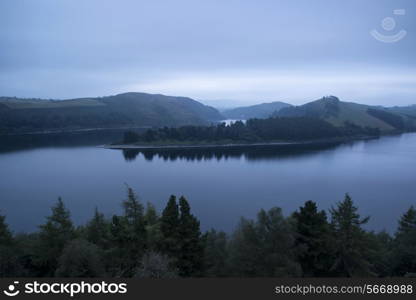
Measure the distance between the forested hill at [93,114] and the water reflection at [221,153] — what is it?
2866 cm

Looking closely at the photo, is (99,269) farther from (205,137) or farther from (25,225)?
(205,137)

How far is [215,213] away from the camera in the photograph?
47.8 ft

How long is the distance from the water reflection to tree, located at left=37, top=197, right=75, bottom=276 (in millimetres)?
24512

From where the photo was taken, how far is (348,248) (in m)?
5.64

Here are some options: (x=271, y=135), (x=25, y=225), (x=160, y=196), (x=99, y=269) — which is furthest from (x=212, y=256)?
(x=271, y=135)

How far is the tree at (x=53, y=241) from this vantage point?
584 centimetres

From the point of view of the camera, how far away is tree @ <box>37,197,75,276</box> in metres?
5.84

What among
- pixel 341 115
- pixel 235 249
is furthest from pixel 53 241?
pixel 341 115

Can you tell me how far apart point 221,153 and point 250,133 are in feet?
34.8

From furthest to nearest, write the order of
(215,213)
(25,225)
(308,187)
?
(308,187) < (215,213) < (25,225)

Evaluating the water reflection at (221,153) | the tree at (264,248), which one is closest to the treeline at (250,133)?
the water reflection at (221,153)

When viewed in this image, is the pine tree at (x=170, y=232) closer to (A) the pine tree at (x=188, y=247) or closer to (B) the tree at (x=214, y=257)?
(A) the pine tree at (x=188, y=247)

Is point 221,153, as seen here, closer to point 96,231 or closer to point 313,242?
point 96,231

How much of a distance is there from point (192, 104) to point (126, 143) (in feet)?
241
